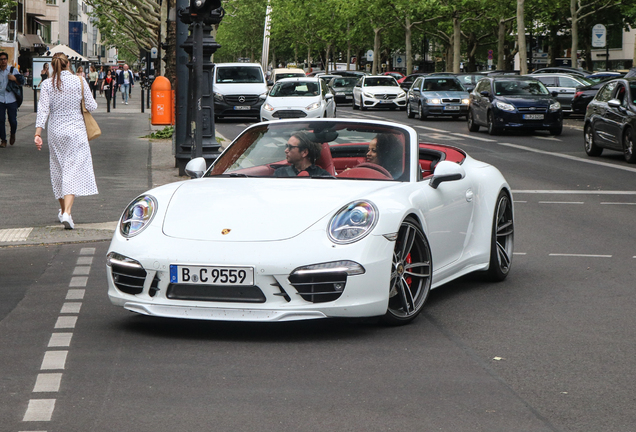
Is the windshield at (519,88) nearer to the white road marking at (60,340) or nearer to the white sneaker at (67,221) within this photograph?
the white sneaker at (67,221)

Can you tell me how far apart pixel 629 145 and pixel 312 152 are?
13717mm

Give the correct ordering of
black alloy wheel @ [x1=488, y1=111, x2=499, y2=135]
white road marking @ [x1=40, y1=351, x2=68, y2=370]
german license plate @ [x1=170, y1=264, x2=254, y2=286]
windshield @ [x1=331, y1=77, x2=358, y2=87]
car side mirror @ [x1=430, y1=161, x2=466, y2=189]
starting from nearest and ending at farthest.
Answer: white road marking @ [x1=40, y1=351, x2=68, y2=370] < german license plate @ [x1=170, y1=264, x2=254, y2=286] < car side mirror @ [x1=430, y1=161, x2=466, y2=189] < black alloy wheel @ [x1=488, y1=111, x2=499, y2=135] < windshield @ [x1=331, y1=77, x2=358, y2=87]

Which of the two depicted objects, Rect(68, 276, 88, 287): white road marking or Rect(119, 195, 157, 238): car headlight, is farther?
Rect(68, 276, 88, 287): white road marking

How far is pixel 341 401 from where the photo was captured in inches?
184

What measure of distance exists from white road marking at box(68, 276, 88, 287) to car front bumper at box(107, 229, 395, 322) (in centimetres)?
190

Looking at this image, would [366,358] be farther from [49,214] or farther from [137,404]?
[49,214]

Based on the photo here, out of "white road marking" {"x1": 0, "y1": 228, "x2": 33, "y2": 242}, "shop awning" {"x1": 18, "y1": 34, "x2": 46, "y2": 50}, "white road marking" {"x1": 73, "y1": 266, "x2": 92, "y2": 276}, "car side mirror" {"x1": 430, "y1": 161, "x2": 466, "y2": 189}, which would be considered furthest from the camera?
"shop awning" {"x1": 18, "y1": 34, "x2": 46, "y2": 50}

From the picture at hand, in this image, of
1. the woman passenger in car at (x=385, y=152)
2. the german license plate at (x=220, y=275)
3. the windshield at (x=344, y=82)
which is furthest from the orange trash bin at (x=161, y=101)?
the windshield at (x=344, y=82)

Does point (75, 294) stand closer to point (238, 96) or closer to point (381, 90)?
point (238, 96)

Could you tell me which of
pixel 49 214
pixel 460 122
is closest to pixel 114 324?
pixel 49 214

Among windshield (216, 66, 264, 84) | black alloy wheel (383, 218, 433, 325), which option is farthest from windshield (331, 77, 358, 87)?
black alloy wheel (383, 218, 433, 325)

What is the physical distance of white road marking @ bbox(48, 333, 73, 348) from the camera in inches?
227

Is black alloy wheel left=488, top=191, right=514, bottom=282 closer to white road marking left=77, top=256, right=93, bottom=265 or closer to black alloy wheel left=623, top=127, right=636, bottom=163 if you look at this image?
white road marking left=77, top=256, right=93, bottom=265

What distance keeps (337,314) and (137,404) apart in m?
1.54
